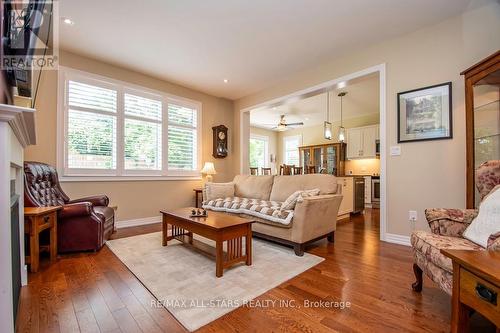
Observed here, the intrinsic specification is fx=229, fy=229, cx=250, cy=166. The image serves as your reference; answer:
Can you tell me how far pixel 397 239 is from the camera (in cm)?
297

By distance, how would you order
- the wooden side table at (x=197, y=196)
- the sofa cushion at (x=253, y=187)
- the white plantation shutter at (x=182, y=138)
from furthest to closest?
1. the wooden side table at (x=197, y=196)
2. the white plantation shutter at (x=182, y=138)
3. the sofa cushion at (x=253, y=187)

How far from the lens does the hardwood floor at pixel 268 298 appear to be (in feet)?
4.46

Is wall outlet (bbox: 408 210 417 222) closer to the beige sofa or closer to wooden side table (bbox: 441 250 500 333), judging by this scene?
the beige sofa

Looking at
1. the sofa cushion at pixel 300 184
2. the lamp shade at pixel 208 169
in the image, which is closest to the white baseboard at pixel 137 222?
the lamp shade at pixel 208 169

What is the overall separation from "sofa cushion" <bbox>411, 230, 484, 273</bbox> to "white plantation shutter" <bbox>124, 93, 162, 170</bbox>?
4.07m

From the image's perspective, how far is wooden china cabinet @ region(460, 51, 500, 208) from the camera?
215 cm

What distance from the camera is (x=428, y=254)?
147cm

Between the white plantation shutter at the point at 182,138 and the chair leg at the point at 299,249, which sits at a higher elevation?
A: the white plantation shutter at the point at 182,138

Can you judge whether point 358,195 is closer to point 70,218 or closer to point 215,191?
point 215,191

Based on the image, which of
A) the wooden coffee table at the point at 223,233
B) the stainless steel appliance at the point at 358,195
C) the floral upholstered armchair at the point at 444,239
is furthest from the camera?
the stainless steel appliance at the point at 358,195

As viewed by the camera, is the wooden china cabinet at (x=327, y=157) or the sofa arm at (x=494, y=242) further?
the wooden china cabinet at (x=327, y=157)

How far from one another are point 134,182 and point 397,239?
4.16 m

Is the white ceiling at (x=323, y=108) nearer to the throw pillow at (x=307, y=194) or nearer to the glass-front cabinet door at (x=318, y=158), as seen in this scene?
the glass-front cabinet door at (x=318, y=158)

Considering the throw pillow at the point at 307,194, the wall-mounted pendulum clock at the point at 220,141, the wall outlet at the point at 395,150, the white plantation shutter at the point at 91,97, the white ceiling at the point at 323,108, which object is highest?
the white ceiling at the point at 323,108
